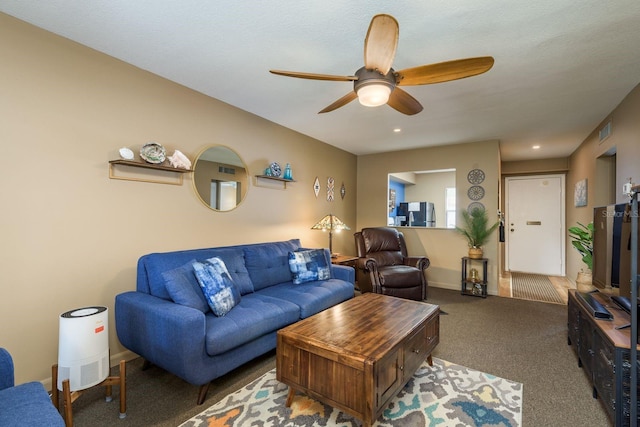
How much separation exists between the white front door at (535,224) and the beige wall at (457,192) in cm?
222

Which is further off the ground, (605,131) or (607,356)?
(605,131)

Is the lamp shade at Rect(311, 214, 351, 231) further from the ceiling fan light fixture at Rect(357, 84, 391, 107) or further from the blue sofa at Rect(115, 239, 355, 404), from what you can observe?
the ceiling fan light fixture at Rect(357, 84, 391, 107)

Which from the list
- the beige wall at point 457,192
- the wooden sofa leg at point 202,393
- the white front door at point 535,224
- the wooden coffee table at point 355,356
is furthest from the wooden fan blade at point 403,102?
the white front door at point 535,224

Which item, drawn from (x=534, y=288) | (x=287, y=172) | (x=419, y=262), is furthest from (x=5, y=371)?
(x=534, y=288)

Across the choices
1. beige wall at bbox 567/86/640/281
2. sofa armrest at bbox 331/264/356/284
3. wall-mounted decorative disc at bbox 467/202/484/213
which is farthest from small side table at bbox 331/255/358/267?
beige wall at bbox 567/86/640/281

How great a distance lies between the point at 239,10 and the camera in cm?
173

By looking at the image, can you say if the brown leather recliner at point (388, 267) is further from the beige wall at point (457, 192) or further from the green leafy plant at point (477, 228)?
the green leafy plant at point (477, 228)

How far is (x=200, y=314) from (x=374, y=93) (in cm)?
177

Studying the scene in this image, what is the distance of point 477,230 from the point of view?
14.7 feet

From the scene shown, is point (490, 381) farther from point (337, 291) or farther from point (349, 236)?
point (349, 236)

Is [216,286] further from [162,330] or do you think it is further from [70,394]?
[70,394]

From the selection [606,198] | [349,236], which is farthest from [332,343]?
[606,198]

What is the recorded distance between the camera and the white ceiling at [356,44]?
1.71 meters

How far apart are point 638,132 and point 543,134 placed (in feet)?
5.43
